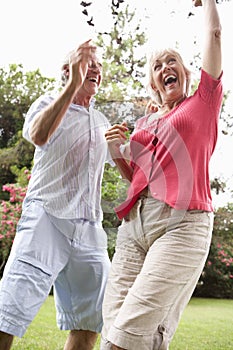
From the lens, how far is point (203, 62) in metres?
1.33

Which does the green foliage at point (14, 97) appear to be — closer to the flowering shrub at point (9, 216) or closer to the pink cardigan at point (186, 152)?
the flowering shrub at point (9, 216)

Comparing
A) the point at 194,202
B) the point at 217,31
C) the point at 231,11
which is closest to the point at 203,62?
the point at 217,31

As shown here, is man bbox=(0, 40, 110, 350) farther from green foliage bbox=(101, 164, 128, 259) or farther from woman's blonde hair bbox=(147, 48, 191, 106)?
woman's blonde hair bbox=(147, 48, 191, 106)

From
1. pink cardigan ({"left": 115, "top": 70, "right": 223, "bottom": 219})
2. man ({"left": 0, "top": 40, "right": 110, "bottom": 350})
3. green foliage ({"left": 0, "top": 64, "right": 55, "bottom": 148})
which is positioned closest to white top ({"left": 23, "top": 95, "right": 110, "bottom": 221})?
man ({"left": 0, "top": 40, "right": 110, "bottom": 350})

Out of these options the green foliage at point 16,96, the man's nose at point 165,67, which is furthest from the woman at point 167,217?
the green foliage at point 16,96

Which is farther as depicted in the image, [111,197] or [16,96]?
[16,96]

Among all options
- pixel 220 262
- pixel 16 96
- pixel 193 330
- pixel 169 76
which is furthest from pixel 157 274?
pixel 16 96

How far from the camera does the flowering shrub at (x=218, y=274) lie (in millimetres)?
7090

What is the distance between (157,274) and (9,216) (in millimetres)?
5604

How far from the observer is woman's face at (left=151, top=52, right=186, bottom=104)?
55.2 inches

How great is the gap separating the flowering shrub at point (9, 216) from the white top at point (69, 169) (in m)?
5.03

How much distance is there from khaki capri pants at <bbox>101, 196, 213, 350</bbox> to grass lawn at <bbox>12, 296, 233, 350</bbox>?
2.86 metres

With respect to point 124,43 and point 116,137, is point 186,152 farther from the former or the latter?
point 124,43

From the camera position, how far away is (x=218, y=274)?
7.33 meters
